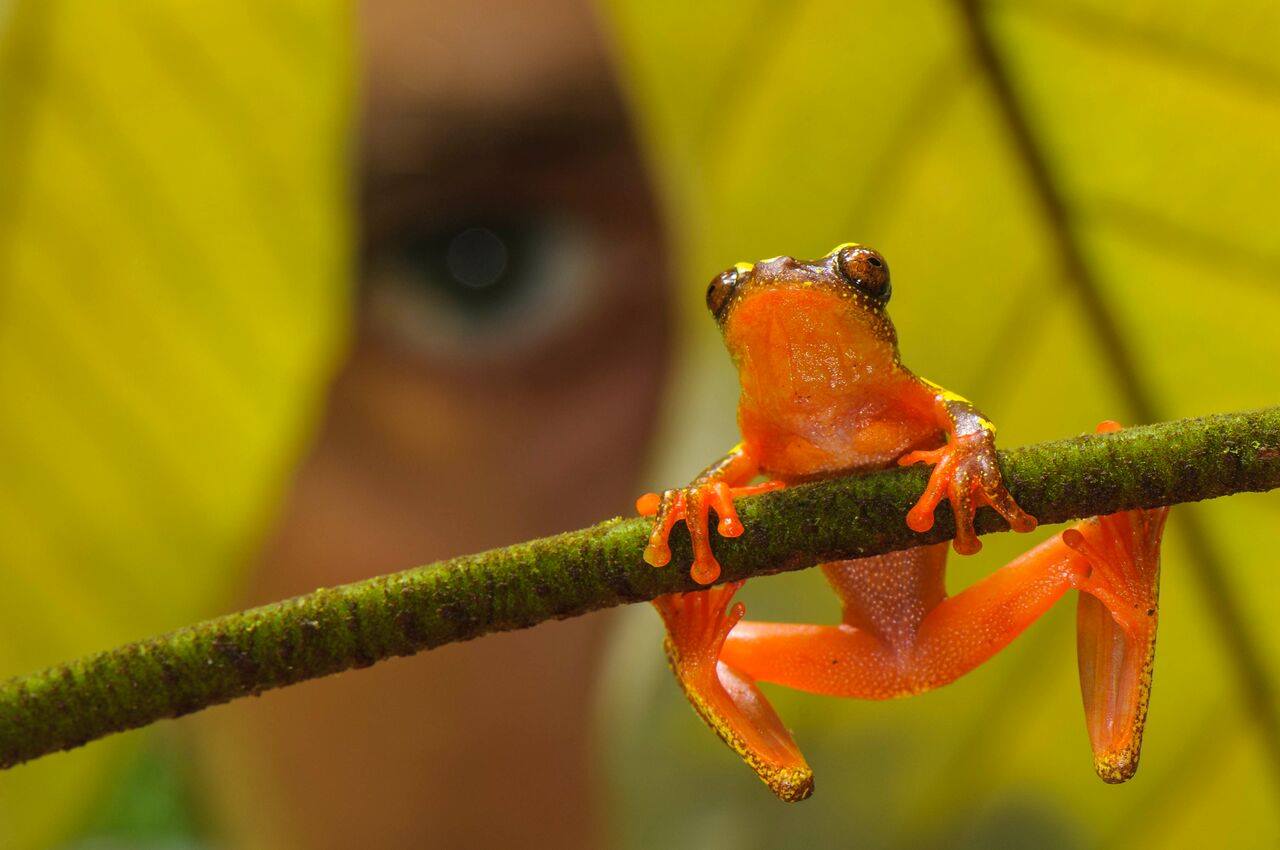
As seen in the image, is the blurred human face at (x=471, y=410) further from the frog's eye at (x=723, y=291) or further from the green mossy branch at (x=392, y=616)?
the green mossy branch at (x=392, y=616)

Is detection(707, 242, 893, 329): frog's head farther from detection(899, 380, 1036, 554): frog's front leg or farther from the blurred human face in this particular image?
the blurred human face

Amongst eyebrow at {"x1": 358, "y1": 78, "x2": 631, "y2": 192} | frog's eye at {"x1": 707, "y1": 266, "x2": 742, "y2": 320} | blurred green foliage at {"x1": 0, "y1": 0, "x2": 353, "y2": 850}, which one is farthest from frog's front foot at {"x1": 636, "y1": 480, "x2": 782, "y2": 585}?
eyebrow at {"x1": 358, "y1": 78, "x2": 631, "y2": 192}

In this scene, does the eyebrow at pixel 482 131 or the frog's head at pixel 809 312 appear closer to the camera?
the frog's head at pixel 809 312

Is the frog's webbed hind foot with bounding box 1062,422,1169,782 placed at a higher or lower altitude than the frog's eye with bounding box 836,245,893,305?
lower

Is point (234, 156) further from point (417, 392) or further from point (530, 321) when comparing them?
point (417, 392)

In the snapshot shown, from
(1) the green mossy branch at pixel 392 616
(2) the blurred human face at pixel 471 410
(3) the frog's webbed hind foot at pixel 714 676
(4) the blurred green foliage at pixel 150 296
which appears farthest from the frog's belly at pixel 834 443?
(2) the blurred human face at pixel 471 410

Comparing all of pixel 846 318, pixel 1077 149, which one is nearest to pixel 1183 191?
pixel 1077 149

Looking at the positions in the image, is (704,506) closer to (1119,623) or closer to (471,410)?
(1119,623)

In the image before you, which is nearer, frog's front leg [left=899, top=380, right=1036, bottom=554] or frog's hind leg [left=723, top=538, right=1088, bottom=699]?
frog's front leg [left=899, top=380, right=1036, bottom=554]
